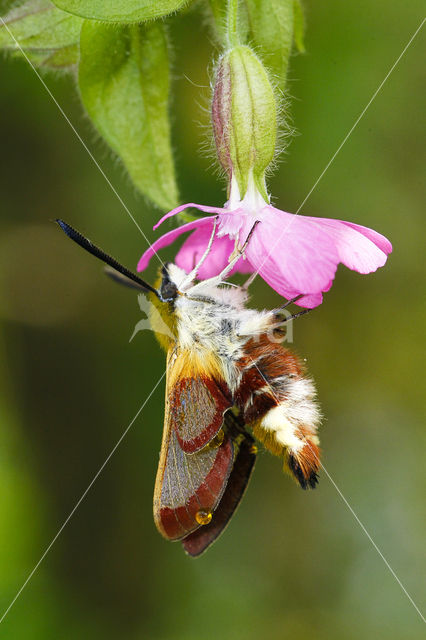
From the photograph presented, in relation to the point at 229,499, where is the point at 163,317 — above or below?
above

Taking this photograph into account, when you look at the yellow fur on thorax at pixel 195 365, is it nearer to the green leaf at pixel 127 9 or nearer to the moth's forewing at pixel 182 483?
the moth's forewing at pixel 182 483

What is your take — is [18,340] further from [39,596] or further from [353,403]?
[353,403]

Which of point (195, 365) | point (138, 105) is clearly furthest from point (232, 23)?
point (195, 365)

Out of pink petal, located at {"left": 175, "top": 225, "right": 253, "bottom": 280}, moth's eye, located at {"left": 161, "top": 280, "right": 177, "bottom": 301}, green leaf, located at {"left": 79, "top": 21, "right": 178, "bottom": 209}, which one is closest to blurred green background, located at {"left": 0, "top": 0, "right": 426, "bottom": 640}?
green leaf, located at {"left": 79, "top": 21, "right": 178, "bottom": 209}

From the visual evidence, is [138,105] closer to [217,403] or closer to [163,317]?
[163,317]

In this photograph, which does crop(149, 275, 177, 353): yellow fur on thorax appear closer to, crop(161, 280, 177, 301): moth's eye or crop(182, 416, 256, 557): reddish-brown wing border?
crop(161, 280, 177, 301): moth's eye

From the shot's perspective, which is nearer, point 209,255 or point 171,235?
point 171,235
